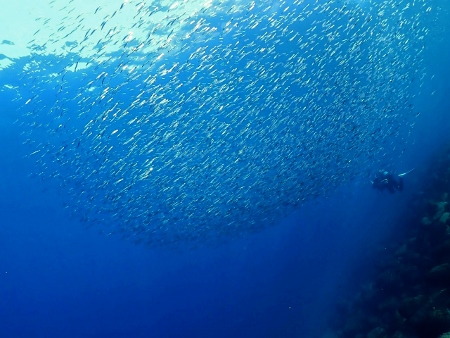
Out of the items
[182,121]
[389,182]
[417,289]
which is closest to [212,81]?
[182,121]

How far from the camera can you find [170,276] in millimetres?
61344

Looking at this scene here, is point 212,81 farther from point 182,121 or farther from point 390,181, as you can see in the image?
point 390,181

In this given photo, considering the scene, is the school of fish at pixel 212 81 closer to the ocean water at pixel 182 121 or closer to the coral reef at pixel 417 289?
the ocean water at pixel 182 121

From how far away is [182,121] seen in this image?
653 inches

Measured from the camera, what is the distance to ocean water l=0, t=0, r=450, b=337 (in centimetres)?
1405

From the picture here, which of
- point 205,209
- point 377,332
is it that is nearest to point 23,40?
point 205,209

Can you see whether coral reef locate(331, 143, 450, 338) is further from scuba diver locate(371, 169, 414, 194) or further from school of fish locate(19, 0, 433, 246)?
school of fish locate(19, 0, 433, 246)

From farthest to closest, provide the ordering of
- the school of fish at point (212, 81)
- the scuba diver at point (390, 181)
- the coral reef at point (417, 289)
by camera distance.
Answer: the scuba diver at point (390, 181)
the school of fish at point (212, 81)
the coral reef at point (417, 289)

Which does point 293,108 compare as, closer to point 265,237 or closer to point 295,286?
point 295,286

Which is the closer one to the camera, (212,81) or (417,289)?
(417,289)

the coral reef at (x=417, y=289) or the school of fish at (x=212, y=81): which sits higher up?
the school of fish at (x=212, y=81)

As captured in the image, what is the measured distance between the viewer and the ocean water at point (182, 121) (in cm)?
1405

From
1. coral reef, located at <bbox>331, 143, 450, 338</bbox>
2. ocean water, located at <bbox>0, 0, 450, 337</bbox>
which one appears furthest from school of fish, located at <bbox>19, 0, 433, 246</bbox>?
coral reef, located at <bbox>331, 143, 450, 338</bbox>

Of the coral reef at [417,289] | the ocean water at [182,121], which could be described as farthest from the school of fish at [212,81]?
the coral reef at [417,289]
